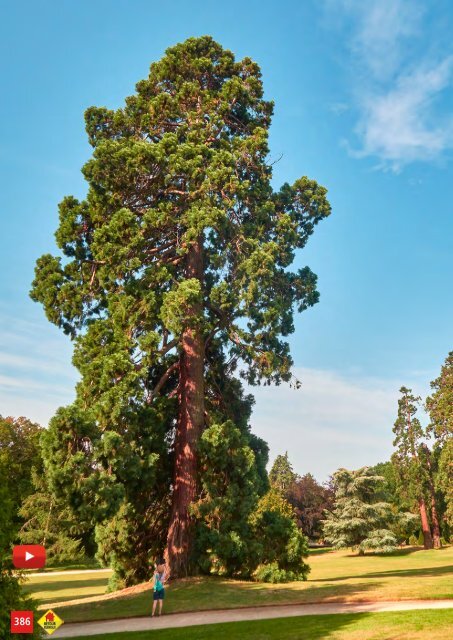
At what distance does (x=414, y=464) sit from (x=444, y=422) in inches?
199

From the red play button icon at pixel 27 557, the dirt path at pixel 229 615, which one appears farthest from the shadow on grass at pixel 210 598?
the red play button icon at pixel 27 557

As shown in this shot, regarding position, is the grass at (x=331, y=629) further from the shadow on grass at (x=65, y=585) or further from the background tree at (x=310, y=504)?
the background tree at (x=310, y=504)

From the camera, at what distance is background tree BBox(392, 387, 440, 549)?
50.3 meters

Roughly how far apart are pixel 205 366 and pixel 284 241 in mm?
6747

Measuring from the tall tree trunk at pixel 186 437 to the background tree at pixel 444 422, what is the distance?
1279 inches

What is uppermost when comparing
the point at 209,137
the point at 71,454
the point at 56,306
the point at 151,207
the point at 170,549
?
the point at 209,137

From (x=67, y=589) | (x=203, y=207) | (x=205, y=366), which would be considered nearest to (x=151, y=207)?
(x=203, y=207)

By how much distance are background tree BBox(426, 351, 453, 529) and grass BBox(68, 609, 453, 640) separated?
122ft

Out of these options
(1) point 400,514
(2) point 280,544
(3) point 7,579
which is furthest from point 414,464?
(3) point 7,579

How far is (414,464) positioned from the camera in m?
50.3

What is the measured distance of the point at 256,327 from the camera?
2095 cm

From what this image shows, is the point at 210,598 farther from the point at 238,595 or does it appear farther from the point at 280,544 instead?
the point at 280,544

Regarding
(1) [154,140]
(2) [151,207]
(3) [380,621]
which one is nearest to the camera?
(3) [380,621]

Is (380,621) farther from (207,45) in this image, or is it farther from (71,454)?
(207,45)
